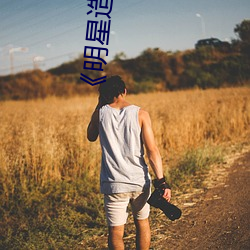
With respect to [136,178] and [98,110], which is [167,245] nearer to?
[136,178]

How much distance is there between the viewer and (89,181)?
5738mm

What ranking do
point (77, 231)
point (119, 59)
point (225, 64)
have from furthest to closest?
point (119, 59), point (225, 64), point (77, 231)

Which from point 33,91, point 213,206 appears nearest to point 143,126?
point 213,206

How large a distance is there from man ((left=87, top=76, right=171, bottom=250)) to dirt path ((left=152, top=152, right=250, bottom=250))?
1160 mm

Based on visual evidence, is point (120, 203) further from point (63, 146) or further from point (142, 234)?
point (63, 146)

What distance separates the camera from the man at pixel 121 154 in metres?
2.43

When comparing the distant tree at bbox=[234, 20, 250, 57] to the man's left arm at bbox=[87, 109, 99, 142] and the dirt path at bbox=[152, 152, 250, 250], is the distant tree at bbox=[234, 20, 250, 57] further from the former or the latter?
the man's left arm at bbox=[87, 109, 99, 142]

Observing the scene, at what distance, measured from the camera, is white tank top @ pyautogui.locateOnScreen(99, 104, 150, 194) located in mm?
2418

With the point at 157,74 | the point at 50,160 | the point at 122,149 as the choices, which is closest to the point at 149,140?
the point at 122,149

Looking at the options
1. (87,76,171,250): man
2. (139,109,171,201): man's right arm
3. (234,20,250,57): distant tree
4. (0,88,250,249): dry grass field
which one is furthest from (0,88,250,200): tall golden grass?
(234,20,250,57): distant tree

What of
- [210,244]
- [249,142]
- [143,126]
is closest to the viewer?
[143,126]

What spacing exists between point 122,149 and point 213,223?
2030 mm

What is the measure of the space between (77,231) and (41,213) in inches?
34.6

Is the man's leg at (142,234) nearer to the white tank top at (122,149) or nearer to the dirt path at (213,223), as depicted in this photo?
the white tank top at (122,149)
